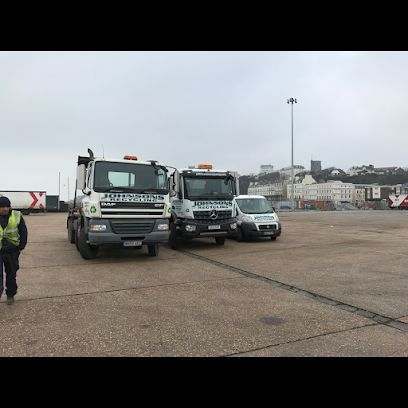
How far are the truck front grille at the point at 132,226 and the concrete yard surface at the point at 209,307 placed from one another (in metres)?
0.83

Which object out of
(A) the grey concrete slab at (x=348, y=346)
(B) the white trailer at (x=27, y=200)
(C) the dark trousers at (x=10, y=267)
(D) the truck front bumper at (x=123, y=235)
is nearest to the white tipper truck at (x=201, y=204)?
(D) the truck front bumper at (x=123, y=235)

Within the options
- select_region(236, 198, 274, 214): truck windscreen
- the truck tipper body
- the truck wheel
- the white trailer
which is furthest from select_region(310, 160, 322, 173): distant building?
the truck wheel

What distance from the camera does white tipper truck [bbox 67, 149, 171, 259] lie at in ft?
29.0

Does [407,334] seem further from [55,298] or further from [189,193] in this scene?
[189,193]

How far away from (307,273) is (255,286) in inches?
68.6

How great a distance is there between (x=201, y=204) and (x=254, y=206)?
389 cm

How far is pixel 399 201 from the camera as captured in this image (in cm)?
6438

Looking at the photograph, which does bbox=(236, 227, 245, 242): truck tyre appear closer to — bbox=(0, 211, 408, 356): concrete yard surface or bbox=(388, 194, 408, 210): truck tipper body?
bbox=(0, 211, 408, 356): concrete yard surface

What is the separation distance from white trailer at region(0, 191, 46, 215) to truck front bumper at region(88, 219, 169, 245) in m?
34.2

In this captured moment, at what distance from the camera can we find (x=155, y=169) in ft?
32.2

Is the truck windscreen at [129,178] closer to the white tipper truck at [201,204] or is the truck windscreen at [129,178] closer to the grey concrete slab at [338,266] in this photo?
the white tipper truck at [201,204]

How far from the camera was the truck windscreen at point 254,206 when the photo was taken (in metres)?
14.5

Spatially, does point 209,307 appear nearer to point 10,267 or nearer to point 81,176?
point 10,267
